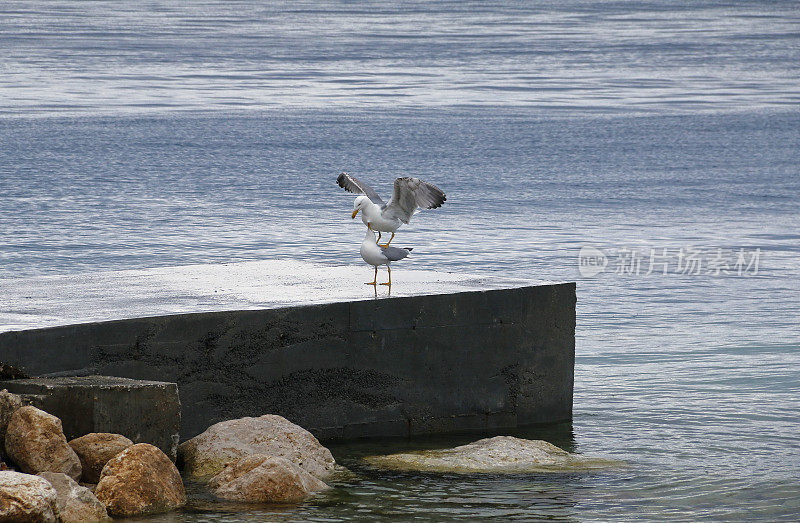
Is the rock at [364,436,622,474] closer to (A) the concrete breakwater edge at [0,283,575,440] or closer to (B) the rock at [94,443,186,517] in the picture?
(A) the concrete breakwater edge at [0,283,575,440]

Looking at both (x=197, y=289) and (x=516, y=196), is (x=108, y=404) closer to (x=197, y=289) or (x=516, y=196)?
(x=197, y=289)

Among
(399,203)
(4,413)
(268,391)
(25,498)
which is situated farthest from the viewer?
(399,203)

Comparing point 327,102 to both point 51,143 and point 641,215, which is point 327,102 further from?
point 641,215

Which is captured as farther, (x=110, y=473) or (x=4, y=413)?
(x=4, y=413)

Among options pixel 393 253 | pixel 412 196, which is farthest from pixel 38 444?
pixel 412 196

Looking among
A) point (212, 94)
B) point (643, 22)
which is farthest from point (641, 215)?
point (643, 22)

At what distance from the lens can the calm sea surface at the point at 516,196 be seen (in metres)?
10.1

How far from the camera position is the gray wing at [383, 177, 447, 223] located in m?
10.1

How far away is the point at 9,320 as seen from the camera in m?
9.35

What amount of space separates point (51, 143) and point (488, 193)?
10.00 meters

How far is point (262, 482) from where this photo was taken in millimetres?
8867

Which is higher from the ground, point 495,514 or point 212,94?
point 212,94

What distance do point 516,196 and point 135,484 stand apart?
17189 millimetres

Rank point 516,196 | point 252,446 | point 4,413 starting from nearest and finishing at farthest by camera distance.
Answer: point 4,413
point 252,446
point 516,196
